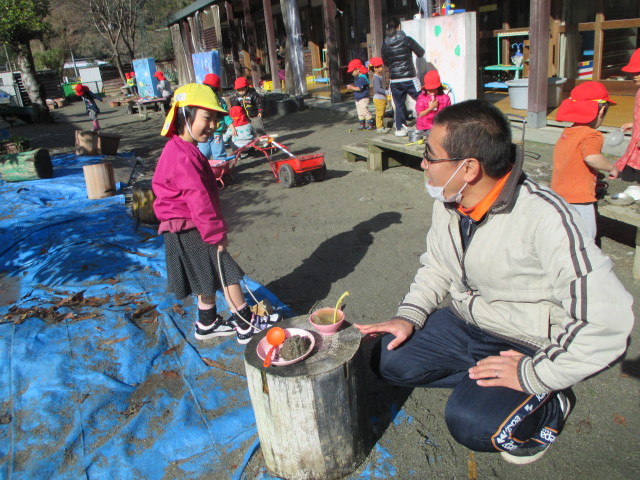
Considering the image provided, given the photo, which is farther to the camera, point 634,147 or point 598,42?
point 598,42

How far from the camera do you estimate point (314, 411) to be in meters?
2.12

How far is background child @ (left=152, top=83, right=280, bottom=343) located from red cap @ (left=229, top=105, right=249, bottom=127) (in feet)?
16.8

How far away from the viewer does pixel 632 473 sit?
7.09 ft

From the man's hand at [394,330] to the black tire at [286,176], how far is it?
4.71m

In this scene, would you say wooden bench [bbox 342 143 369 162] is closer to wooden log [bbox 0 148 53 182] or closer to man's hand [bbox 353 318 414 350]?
wooden log [bbox 0 148 53 182]

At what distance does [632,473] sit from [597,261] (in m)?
1.09

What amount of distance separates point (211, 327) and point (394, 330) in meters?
1.51

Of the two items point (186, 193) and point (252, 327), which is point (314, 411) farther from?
point (186, 193)

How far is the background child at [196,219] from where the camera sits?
302cm

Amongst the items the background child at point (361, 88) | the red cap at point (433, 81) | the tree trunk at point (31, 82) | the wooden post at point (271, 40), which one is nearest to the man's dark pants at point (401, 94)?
the background child at point (361, 88)

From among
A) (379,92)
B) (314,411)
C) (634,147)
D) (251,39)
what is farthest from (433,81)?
(251,39)

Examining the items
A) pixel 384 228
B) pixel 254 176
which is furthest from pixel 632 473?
pixel 254 176

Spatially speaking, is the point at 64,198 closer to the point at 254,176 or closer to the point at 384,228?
the point at 254,176

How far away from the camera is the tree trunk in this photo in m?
17.0
